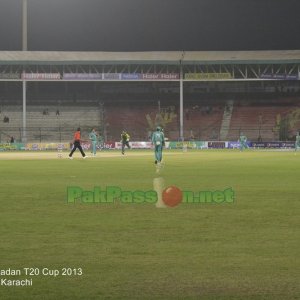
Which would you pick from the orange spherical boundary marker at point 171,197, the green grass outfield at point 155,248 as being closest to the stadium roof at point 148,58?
the orange spherical boundary marker at point 171,197

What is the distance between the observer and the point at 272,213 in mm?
12453

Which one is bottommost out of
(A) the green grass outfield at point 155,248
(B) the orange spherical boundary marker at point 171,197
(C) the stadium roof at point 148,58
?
(A) the green grass outfield at point 155,248

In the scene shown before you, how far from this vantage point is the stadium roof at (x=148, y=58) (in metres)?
65.2

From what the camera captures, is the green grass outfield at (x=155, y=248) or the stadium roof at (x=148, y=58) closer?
the green grass outfield at (x=155, y=248)

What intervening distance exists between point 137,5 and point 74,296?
244ft

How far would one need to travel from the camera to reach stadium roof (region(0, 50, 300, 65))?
6525 centimetres

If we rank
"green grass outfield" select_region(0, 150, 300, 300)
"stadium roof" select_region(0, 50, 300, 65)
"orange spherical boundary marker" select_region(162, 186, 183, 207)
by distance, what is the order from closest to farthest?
1. "green grass outfield" select_region(0, 150, 300, 300)
2. "orange spherical boundary marker" select_region(162, 186, 183, 207)
3. "stadium roof" select_region(0, 50, 300, 65)

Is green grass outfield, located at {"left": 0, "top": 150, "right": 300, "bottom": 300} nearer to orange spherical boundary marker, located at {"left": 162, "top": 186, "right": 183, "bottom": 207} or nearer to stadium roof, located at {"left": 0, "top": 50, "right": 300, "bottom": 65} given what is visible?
orange spherical boundary marker, located at {"left": 162, "top": 186, "right": 183, "bottom": 207}

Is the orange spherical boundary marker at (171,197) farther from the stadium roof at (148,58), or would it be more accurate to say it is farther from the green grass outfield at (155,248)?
the stadium roof at (148,58)

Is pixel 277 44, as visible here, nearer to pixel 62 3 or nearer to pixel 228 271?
pixel 62 3

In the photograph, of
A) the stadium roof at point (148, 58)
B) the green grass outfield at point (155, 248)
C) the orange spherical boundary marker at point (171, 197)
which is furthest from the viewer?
the stadium roof at point (148, 58)

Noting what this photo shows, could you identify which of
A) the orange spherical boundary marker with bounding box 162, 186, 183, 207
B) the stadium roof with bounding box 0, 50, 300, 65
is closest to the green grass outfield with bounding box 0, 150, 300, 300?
the orange spherical boundary marker with bounding box 162, 186, 183, 207

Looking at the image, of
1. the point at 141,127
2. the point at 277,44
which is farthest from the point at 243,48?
the point at 141,127

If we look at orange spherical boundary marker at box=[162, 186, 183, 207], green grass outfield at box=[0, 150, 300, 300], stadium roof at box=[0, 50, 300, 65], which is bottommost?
green grass outfield at box=[0, 150, 300, 300]
